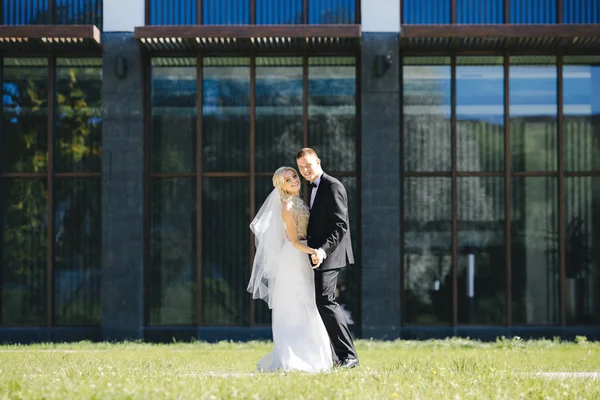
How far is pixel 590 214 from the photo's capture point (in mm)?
14695

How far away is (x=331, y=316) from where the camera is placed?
888 cm

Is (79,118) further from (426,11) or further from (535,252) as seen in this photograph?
(535,252)

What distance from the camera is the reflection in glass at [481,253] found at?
1463 cm

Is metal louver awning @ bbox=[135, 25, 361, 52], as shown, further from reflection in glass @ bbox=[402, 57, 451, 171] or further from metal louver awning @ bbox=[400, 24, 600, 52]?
reflection in glass @ bbox=[402, 57, 451, 171]

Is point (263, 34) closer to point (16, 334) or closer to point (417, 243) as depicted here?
point (417, 243)

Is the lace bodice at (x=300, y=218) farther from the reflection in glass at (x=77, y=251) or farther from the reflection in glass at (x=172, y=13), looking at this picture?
the reflection in glass at (x=172, y=13)

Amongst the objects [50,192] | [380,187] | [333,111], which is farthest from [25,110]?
[380,187]

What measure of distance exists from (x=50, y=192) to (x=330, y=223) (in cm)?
733

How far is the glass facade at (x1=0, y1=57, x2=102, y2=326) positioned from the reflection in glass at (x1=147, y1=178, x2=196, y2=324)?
3.14 feet

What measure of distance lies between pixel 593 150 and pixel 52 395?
35.3 feet

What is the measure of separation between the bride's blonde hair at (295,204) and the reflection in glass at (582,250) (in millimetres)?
7086

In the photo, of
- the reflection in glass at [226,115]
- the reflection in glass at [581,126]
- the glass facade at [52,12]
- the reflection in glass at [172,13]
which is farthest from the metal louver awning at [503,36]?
the glass facade at [52,12]

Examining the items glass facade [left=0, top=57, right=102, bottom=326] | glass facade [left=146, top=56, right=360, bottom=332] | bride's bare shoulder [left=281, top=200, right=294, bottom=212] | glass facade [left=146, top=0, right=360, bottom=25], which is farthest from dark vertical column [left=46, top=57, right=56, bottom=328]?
bride's bare shoulder [left=281, top=200, right=294, bottom=212]

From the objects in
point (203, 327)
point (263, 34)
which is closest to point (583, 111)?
point (263, 34)
